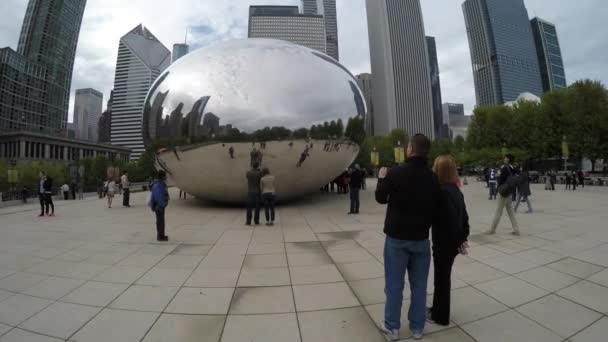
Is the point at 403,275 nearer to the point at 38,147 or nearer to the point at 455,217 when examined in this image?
the point at 455,217

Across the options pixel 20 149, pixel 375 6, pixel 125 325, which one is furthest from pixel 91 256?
pixel 375 6

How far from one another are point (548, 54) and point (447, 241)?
192456 millimetres

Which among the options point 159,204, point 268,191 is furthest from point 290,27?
point 159,204

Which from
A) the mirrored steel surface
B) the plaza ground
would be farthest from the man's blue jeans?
the mirrored steel surface

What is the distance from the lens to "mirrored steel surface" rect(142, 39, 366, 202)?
8.29 meters

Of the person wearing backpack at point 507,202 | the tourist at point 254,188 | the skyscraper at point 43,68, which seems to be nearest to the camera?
the person wearing backpack at point 507,202

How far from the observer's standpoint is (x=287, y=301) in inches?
125

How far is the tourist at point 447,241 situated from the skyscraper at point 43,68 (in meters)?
A: 132

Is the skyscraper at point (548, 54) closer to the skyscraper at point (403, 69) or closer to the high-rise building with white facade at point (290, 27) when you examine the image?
the skyscraper at point (403, 69)

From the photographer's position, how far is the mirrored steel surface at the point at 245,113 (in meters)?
8.29

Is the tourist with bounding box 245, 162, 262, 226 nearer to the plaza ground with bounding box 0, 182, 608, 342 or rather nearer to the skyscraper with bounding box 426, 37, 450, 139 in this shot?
the plaza ground with bounding box 0, 182, 608, 342

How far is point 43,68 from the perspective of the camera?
345 feet

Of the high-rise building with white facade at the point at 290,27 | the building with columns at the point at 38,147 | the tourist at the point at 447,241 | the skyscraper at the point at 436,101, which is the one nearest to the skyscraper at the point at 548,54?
the skyscraper at the point at 436,101

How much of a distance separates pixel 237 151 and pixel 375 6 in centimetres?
14690
